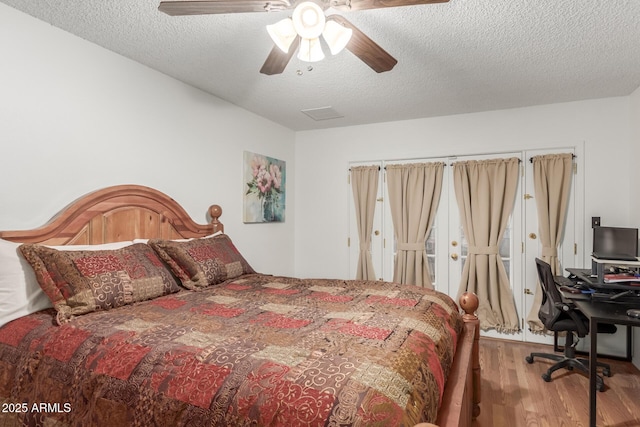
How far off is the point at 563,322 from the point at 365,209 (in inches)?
89.8

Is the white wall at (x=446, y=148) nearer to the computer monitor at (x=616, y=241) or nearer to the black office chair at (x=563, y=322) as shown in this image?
the computer monitor at (x=616, y=241)

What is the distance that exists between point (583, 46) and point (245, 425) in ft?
9.73

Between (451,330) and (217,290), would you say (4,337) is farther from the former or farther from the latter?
(451,330)

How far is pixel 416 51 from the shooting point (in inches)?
99.1

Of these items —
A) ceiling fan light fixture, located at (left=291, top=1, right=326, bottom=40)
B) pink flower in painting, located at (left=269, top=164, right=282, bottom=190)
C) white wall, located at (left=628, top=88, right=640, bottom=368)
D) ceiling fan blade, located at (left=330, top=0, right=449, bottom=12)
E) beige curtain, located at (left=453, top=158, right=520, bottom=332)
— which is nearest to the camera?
ceiling fan blade, located at (left=330, top=0, right=449, bottom=12)

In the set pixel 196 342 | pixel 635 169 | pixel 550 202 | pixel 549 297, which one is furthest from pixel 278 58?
pixel 635 169

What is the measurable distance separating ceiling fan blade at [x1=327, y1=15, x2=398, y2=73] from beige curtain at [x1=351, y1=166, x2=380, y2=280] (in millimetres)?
2299

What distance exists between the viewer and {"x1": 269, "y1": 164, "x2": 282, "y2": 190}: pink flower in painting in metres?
4.30

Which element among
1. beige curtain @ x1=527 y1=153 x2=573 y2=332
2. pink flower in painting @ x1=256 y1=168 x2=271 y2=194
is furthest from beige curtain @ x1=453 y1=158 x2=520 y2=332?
pink flower in painting @ x1=256 y1=168 x2=271 y2=194

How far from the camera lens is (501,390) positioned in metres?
2.73

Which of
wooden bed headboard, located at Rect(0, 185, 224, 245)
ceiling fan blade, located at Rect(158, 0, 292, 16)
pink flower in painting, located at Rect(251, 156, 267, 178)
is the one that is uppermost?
ceiling fan blade, located at Rect(158, 0, 292, 16)

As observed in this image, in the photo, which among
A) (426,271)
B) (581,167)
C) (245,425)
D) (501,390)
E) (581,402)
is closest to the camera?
(245,425)

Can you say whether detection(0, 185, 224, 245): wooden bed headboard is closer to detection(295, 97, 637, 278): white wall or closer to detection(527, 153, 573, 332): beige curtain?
detection(295, 97, 637, 278): white wall

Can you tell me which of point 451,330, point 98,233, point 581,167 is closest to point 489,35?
point 451,330
